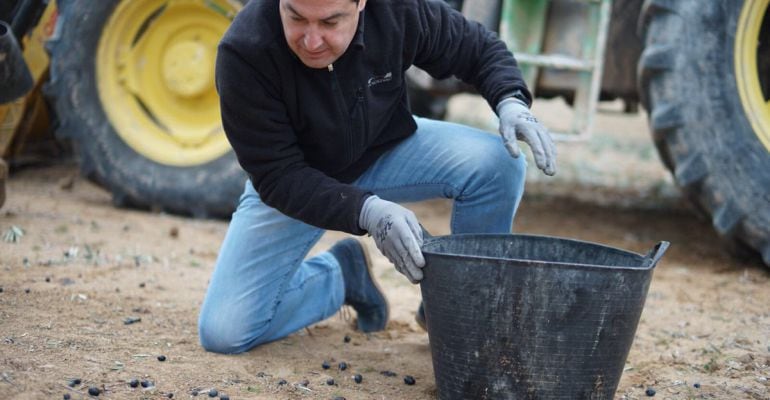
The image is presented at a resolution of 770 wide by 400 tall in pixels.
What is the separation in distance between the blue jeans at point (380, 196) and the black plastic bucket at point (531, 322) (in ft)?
1.80

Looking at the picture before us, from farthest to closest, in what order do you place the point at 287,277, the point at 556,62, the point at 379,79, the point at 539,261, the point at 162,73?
the point at 162,73 → the point at 556,62 → the point at 287,277 → the point at 379,79 → the point at 539,261

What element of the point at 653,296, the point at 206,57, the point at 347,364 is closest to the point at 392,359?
the point at 347,364

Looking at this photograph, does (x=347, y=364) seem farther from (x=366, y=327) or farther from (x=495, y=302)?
(x=495, y=302)

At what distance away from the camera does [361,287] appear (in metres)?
3.43

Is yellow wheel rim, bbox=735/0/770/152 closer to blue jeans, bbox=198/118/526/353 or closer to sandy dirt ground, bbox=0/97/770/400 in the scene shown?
sandy dirt ground, bbox=0/97/770/400

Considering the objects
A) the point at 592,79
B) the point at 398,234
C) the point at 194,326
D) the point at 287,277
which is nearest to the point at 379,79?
the point at 398,234

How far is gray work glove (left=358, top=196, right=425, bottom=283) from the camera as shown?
7.98 feet

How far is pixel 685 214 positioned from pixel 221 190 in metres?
2.76

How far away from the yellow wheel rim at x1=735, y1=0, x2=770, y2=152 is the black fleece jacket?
1.50 m

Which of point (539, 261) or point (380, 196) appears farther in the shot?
point (380, 196)

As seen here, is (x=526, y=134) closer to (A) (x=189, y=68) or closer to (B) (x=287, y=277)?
(B) (x=287, y=277)

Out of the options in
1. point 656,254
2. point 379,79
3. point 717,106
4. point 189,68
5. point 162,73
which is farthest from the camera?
point 162,73

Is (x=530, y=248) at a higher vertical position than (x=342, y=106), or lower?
lower

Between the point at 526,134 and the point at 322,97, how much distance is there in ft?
1.97
